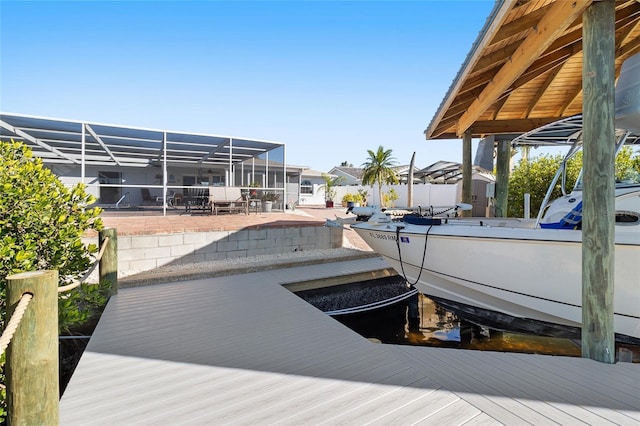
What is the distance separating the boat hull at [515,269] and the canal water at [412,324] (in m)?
0.79

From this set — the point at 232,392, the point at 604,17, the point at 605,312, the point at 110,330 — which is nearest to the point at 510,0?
the point at 604,17

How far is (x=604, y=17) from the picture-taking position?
2801mm

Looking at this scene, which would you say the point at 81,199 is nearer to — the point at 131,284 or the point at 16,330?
the point at 131,284

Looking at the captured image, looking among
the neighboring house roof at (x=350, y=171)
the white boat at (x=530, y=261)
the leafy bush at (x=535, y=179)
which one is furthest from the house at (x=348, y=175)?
the white boat at (x=530, y=261)

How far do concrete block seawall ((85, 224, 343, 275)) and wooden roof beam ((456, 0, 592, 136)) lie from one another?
4.60 metres

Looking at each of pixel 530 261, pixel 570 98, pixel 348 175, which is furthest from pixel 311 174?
pixel 530 261

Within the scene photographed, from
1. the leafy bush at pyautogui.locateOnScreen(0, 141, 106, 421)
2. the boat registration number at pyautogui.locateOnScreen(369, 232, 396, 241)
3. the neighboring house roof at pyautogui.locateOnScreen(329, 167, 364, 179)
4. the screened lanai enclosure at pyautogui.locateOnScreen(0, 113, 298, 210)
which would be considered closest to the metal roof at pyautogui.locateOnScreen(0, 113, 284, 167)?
the screened lanai enclosure at pyautogui.locateOnScreen(0, 113, 298, 210)

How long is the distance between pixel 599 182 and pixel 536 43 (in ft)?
5.88

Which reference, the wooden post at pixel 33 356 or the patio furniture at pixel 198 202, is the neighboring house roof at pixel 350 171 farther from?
the wooden post at pixel 33 356

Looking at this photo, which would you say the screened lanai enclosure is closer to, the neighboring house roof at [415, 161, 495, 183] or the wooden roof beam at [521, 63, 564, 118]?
the wooden roof beam at [521, 63, 564, 118]

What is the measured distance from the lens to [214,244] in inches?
260

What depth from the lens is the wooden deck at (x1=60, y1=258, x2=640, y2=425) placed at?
1976mm

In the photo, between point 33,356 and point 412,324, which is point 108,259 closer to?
point 33,356

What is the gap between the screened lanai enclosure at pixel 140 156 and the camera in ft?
28.5
